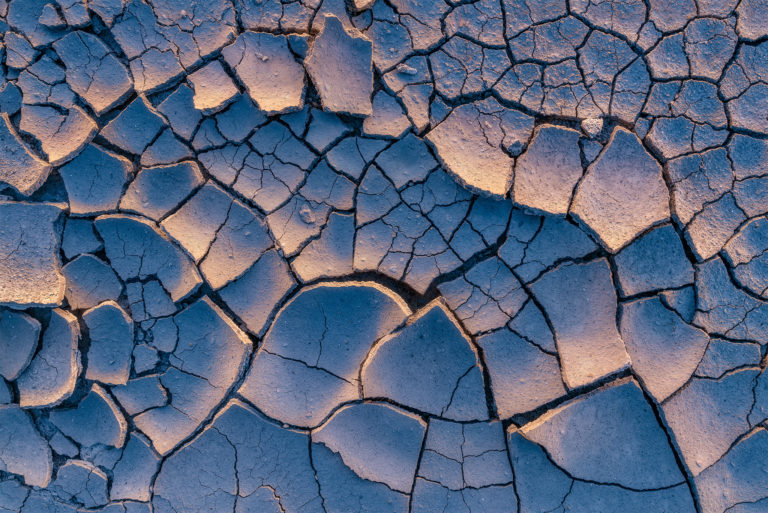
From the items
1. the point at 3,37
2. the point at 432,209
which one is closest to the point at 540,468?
the point at 432,209

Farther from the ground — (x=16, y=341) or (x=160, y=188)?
(x=160, y=188)

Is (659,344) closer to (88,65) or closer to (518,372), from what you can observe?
(518,372)

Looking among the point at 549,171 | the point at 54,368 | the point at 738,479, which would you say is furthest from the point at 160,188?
the point at 738,479

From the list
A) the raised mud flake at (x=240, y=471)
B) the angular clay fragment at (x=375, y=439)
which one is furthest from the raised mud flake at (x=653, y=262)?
the raised mud flake at (x=240, y=471)

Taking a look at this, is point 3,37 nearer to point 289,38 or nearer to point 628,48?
point 289,38

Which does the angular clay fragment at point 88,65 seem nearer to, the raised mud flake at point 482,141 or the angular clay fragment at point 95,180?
the angular clay fragment at point 95,180

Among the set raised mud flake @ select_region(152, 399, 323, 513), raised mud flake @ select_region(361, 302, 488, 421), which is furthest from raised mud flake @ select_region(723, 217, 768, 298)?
raised mud flake @ select_region(152, 399, 323, 513)
